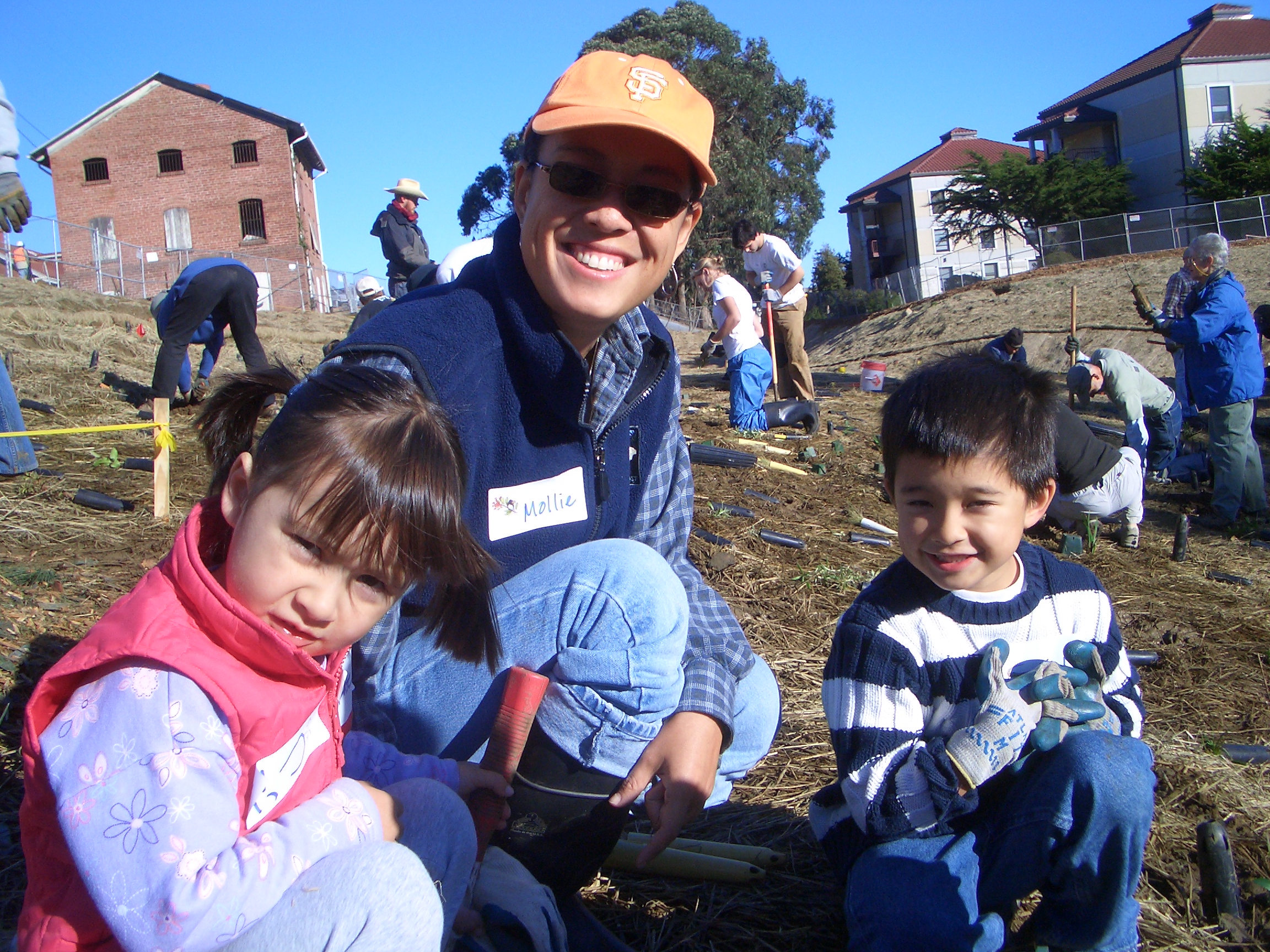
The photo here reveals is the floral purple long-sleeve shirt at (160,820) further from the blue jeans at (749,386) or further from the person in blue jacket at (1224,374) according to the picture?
the blue jeans at (749,386)

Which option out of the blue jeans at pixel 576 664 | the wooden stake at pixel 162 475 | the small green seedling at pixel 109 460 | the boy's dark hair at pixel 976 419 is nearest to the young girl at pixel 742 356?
the small green seedling at pixel 109 460

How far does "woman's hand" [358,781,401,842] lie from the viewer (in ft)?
4.36

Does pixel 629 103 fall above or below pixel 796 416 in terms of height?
above

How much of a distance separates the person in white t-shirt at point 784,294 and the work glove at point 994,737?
26.1 ft

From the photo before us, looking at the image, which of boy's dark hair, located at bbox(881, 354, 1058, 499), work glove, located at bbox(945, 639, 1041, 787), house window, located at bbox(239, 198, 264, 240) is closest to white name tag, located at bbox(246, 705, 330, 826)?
work glove, located at bbox(945, 639, 1041, 787)

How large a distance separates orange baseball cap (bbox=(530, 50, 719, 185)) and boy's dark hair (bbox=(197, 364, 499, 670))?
2.04 ft

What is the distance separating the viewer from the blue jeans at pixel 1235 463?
663 cm

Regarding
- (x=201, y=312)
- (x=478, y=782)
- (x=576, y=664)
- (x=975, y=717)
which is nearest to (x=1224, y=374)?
(x=975, y=717)

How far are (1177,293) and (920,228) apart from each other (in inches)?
1751

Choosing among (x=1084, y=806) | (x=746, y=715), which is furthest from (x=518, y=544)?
(x=1084, y=806)

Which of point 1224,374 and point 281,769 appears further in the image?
point 1224,374

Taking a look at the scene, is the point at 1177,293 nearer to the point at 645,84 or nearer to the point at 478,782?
the point at 645,84

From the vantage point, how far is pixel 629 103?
173cm

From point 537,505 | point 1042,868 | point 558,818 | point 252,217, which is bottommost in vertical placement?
point 1042,868
